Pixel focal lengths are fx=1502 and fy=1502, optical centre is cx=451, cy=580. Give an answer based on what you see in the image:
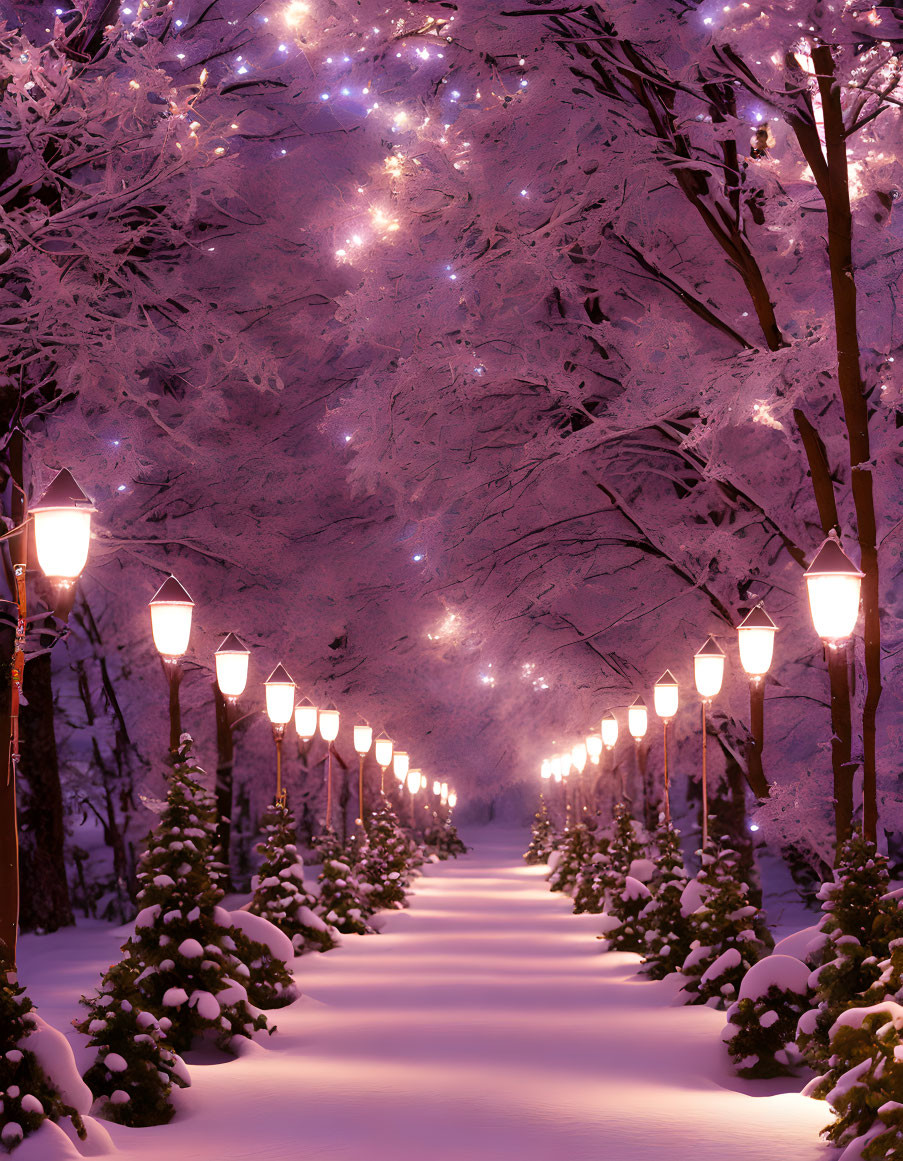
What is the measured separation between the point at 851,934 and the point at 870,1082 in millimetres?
2521

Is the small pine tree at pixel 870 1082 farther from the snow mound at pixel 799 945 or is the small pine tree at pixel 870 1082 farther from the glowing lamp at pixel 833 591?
the glowing lamp at pixel 833 591

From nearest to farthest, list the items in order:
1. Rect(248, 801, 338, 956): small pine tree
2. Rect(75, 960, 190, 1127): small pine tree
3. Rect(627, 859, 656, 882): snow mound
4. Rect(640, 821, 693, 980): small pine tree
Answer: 1. Rect(75, 960, 190, 1127): small pine tree
2. Rect(640, 821, 693, 980): small pine tree
3. Rect(248, 801, 338, 956): small pine tree
4. Rect(627, 859, 656, 882): snow mound

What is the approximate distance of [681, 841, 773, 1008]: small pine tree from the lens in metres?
13.9

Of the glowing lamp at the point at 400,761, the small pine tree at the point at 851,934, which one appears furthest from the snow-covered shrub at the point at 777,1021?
the glowing lamp at the point at 400,761

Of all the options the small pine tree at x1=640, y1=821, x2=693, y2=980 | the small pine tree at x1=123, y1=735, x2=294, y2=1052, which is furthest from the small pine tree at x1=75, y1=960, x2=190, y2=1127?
the small pine tree at x1=640, y1=821, x2=693, y2=980

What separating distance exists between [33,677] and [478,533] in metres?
10.9

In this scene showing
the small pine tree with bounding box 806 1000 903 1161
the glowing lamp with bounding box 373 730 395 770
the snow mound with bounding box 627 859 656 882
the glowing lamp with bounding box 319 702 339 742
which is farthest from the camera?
the glowing lamp with bounding box 373 730 395 770

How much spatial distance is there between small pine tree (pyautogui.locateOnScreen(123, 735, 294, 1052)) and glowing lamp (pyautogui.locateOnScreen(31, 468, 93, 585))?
3.07m

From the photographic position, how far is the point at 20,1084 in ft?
25.6

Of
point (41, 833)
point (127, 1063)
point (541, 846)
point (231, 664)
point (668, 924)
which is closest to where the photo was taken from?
point (127, 1063)

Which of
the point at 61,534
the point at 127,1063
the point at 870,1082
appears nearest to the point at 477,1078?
the point at 127,1063

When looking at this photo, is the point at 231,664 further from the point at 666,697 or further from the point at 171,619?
the point at 666,697

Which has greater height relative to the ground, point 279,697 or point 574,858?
point 279,697

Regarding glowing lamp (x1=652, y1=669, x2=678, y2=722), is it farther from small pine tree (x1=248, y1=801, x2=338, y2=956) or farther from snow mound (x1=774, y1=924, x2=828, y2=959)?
snow mound (x1=774, y1=924, x2=828, y2=959)
